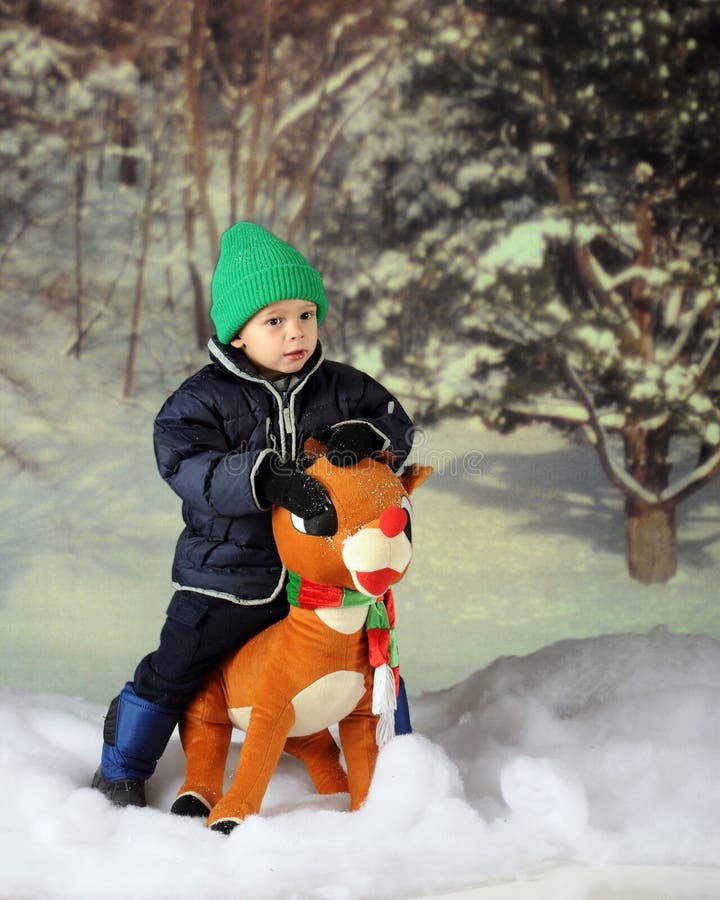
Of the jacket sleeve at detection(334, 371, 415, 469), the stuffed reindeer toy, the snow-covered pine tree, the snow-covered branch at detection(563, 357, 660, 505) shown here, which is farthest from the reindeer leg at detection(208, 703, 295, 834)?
the snow-covered branch at detection(563, 357, 660, 505)

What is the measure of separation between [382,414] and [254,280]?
0.25 m

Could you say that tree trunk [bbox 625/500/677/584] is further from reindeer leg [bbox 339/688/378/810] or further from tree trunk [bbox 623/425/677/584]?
Result: reindeer leg [bbox 339/688/378/810]

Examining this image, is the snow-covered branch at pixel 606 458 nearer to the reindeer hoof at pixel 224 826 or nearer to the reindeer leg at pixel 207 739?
the reindeer leg at pixel 207 739

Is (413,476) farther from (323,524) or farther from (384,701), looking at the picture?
(384,701)

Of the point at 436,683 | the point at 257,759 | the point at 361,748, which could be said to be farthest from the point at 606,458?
the point at 257,759

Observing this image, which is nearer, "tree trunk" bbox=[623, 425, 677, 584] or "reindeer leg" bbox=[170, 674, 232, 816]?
"reindeer leg" bbox=[170, 674, 232, 816]

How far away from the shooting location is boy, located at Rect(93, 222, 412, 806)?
1515 mm

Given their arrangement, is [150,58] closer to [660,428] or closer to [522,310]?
[522,310]

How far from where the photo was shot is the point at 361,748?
1.53 m

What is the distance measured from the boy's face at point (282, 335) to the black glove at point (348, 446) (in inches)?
4.6

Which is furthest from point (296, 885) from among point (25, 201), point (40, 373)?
point (25, 201)

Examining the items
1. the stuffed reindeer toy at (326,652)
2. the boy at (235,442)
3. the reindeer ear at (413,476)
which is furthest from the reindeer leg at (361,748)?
the reindeer ear at (413,476)

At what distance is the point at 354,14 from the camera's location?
2551mm

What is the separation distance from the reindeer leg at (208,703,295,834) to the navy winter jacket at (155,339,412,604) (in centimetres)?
15
